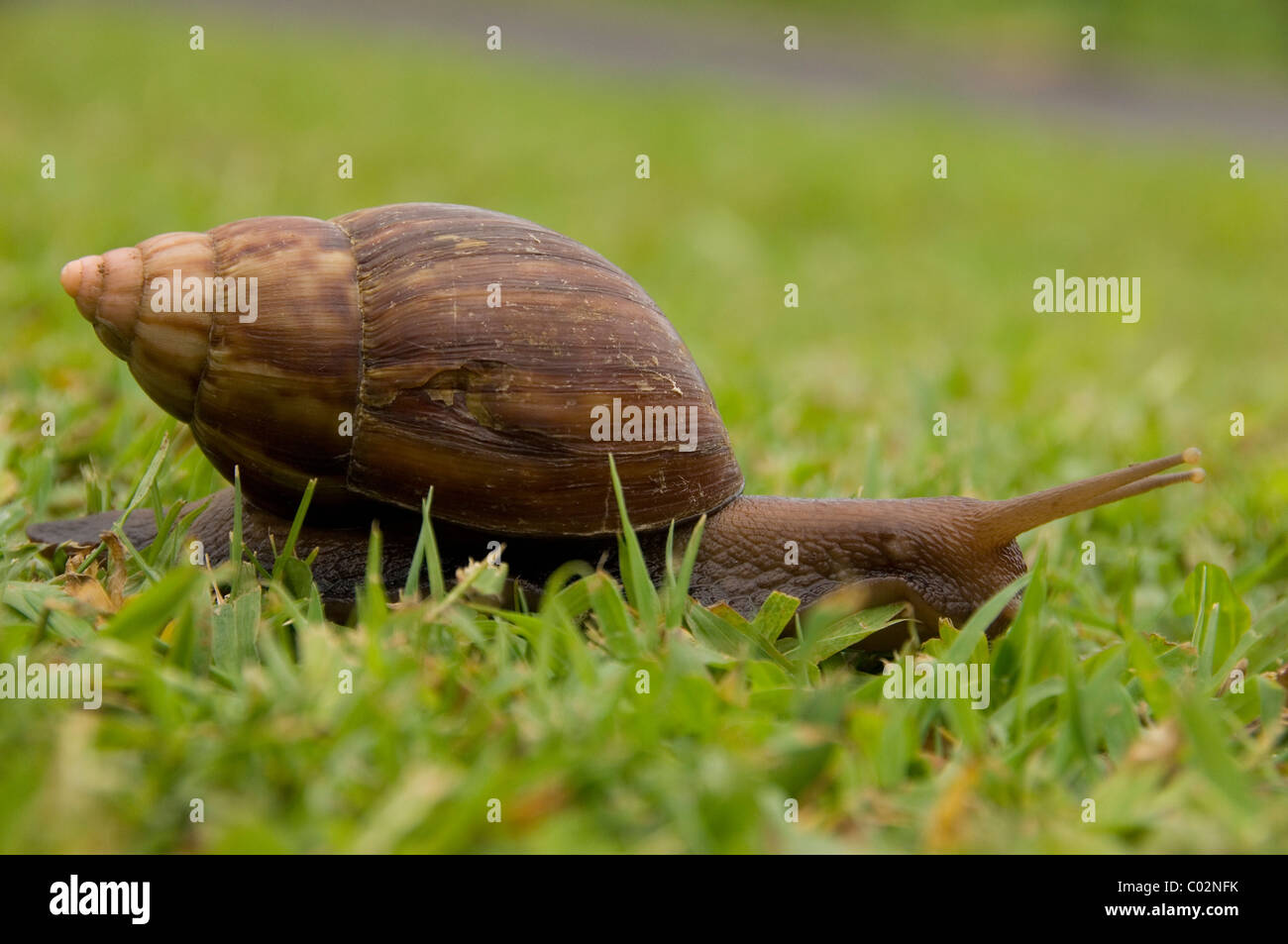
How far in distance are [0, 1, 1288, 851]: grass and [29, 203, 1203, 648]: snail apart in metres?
0.13

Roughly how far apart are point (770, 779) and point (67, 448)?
1.95 meters

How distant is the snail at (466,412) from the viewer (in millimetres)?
1955

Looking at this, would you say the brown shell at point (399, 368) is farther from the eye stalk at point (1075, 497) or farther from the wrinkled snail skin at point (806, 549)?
the eye stalk at point (1075, 497)

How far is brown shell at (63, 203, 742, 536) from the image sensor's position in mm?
1951

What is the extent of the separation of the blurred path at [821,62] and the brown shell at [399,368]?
9.29 meters

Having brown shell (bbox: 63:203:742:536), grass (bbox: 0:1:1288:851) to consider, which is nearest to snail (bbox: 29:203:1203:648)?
brown shell (bbox: 63:203:742:536)

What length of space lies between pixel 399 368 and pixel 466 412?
12 cm

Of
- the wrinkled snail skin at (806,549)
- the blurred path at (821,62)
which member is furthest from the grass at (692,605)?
the blurred path at (821,62)

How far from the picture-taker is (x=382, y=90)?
8.45m

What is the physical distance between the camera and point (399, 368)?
1.94 meters
